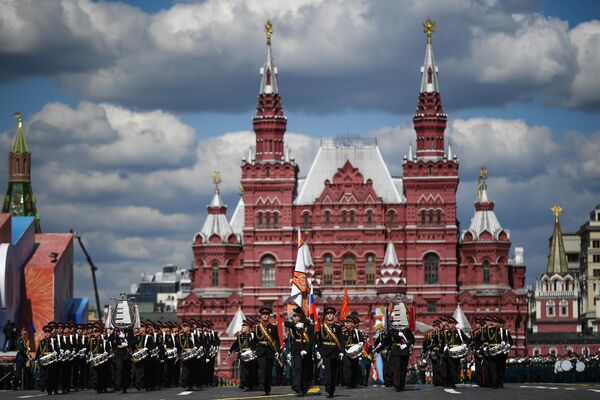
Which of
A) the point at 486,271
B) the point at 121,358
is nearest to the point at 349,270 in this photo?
the point at 486,271

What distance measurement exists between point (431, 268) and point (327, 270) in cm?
792

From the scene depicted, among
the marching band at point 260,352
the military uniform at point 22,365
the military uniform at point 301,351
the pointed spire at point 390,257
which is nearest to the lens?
the military uniform at point 301,351

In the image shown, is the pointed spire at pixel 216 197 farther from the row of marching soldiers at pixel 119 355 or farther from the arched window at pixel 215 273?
the row of marching soldiers at pixel 119 355

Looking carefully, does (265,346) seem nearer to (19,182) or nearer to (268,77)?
(268,77)

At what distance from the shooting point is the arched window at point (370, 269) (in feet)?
381

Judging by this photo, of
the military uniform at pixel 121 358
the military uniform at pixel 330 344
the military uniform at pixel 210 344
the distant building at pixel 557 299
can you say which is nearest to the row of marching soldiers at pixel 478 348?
the military uniform at pixel 330 344

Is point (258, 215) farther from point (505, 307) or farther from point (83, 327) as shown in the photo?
point (83, 327)

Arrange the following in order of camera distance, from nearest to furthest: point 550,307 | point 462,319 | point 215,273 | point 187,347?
point 187,347, point 462,319, point 215,273, point 550,307

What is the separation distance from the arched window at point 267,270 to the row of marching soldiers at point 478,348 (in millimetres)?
72021

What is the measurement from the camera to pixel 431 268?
4557 inches

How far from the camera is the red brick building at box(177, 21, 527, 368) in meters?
115

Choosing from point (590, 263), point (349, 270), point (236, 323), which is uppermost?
point (590, 263)

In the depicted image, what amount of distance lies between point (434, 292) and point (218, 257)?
17470mm

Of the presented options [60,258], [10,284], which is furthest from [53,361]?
[60,258]
